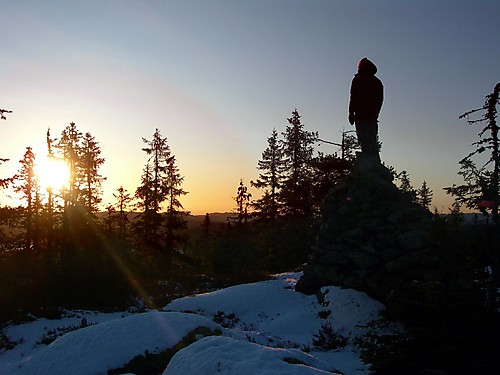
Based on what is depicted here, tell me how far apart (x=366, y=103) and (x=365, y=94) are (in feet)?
1.30

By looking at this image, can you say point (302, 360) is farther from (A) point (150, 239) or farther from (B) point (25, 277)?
(A) point (150, 239)

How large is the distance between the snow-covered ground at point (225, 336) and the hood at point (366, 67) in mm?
9394

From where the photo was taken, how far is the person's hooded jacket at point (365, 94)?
1825 centimetres

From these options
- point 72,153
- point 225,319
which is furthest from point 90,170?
point 225,319

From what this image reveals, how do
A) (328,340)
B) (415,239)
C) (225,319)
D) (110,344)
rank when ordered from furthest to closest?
(225,319) < (415,239) < (328,340) < (110,344)

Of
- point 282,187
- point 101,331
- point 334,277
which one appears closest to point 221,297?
point 334,277

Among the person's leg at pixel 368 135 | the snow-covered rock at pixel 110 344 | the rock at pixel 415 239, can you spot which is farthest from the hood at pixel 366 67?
the snow-covered rock at pixel 110 344

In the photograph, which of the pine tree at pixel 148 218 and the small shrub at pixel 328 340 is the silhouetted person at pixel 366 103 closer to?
the small shrub at pixel 328 340

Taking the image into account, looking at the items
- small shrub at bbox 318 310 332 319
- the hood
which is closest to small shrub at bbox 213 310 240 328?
small shrub at bbox 318 310 332 319

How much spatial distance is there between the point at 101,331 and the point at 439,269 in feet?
35.2

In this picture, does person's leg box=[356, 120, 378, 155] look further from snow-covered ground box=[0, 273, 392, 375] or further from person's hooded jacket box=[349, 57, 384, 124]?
snow-covered ground box=[0, 273, 392, 375]

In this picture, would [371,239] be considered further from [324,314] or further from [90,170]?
[90,170]

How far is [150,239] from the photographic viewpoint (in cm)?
3566

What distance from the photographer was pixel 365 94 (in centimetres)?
1825
